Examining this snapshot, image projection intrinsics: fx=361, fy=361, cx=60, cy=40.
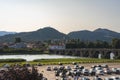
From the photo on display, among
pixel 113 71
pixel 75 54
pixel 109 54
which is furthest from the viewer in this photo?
pixel 75 54

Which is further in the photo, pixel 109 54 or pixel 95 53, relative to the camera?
pixel 95 53

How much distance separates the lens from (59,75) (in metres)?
71.6

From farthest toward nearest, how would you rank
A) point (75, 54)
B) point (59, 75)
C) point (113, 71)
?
point (75, 54) → point (113, 71) → point (59, 75)

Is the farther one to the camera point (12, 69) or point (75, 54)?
point (75, 54)

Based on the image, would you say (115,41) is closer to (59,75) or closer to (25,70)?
(59,75)

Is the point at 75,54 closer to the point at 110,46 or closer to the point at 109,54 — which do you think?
the point at 110,46

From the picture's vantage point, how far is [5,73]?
26375 millimetres

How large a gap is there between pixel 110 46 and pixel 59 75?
131326mm

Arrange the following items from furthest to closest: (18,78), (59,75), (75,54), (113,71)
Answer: (75,54)
(113,71)
(59,75)
(18,78)

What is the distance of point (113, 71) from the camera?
3142 inches

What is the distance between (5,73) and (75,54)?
169788 mm

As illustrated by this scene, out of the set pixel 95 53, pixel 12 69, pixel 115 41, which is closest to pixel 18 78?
pixel 12 69

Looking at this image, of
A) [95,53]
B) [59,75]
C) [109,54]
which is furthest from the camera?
[95,53]

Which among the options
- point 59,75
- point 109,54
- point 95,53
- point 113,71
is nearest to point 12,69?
point 59,75
